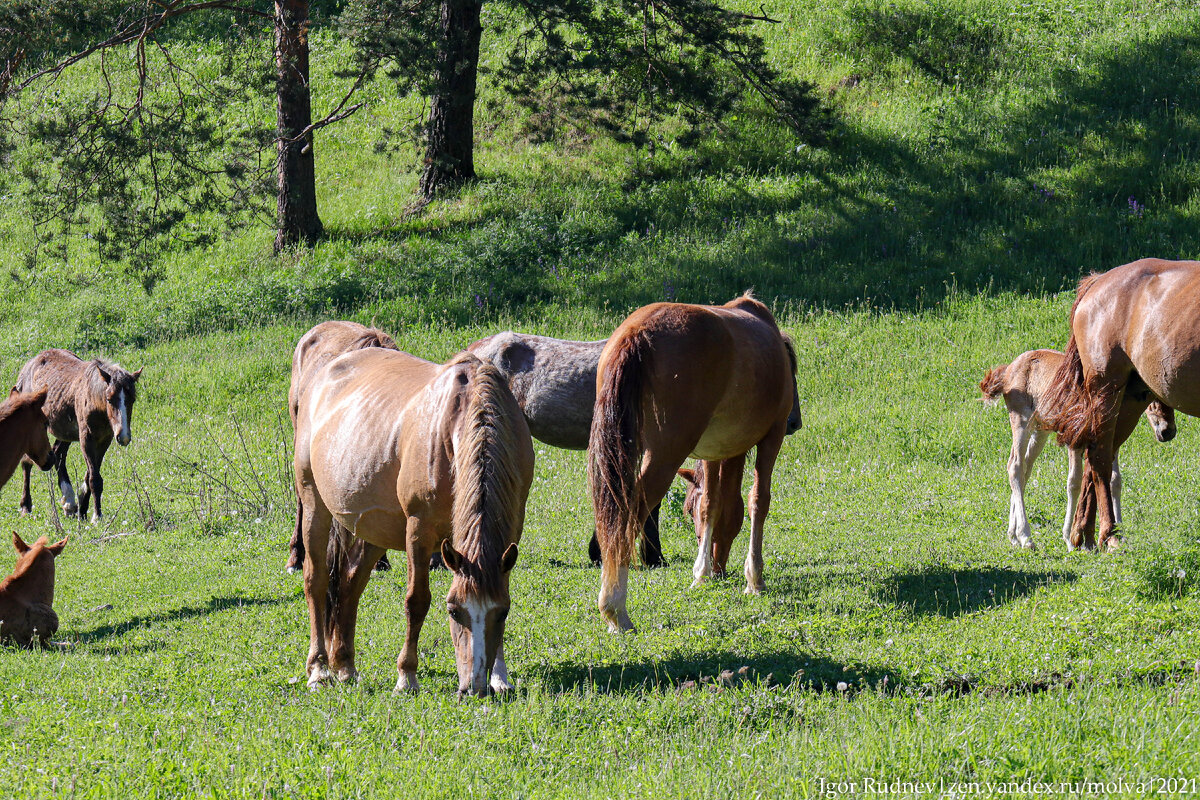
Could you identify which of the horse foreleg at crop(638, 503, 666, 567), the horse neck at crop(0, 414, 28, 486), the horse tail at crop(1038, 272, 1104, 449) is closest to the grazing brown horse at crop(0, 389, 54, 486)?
the horse neck at crop(0, 414, 28, 486)

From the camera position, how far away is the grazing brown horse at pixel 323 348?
8188 millimetres

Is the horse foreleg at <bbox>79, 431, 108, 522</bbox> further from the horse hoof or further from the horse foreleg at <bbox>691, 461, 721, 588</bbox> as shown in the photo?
the horse foreleg at <bbox>691, 461, 721, 588</bbox>

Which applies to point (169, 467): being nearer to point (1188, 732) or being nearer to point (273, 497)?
point (273, 497)

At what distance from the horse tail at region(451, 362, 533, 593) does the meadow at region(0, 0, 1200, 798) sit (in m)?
0.69

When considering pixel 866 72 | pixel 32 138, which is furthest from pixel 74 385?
pixel 866 72

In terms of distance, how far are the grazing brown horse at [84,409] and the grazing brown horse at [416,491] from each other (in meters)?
6.36

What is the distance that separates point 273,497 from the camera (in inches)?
467

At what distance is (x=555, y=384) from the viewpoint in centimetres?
926

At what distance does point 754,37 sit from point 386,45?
6101 mm

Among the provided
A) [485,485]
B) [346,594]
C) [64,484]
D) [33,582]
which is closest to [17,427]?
[33,582]

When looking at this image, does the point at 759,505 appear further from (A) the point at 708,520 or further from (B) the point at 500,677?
(B) the point at 500,677

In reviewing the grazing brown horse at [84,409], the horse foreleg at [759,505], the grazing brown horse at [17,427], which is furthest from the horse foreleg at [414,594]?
the grazing brown horse at [84,409]

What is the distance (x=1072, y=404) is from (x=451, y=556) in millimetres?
5693

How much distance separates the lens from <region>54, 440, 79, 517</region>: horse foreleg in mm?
12461
